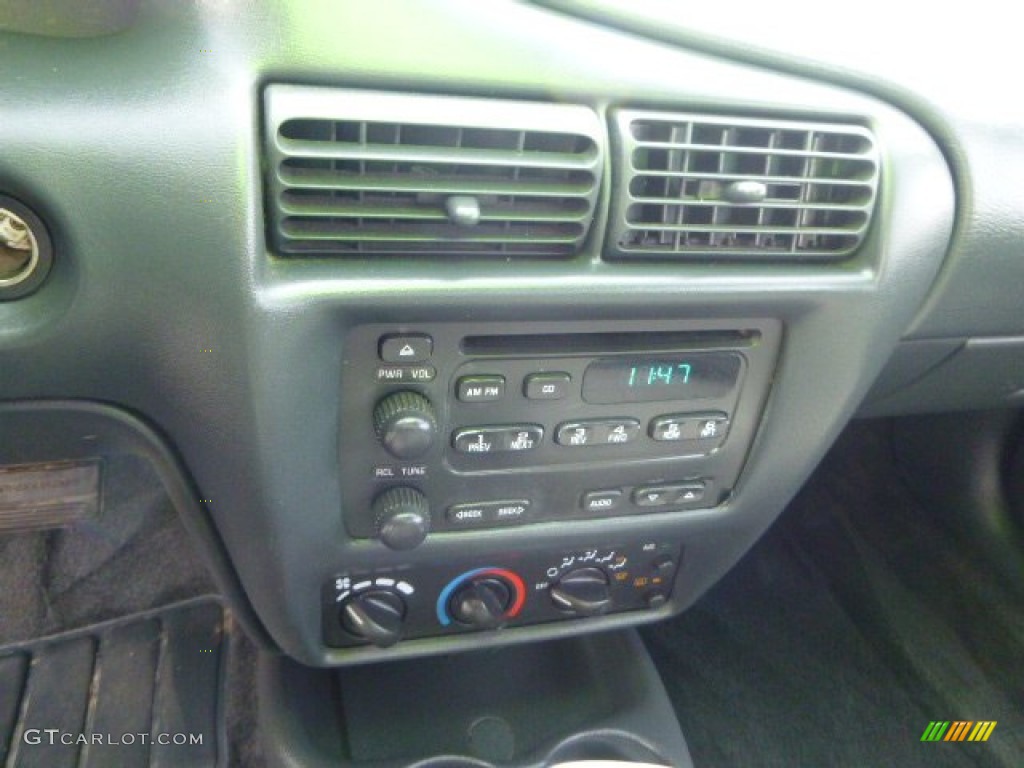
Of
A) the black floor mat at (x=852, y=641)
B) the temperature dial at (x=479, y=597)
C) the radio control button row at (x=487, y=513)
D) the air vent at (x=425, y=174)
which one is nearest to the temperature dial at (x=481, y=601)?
the temperature dial at (x=479, y=597)

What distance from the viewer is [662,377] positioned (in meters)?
0.94

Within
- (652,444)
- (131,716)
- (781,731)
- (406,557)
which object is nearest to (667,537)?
(652,444)

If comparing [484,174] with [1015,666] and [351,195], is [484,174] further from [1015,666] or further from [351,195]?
[1015,666]

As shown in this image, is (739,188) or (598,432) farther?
(598,432)

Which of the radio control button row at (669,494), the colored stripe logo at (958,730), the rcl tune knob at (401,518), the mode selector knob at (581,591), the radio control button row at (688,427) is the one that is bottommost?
the colored stripe logo at (958,730)

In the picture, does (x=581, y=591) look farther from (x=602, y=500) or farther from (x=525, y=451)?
(x=525, y=451)

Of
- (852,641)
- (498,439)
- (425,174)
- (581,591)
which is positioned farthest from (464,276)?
(852,641)

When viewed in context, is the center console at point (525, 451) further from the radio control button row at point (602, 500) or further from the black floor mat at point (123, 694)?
the black floor mat at point (123, 694)

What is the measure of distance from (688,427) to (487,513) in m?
0.23

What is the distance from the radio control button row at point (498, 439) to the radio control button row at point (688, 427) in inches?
5.2

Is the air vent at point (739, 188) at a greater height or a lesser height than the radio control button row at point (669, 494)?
greater

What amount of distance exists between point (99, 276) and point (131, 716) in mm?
851

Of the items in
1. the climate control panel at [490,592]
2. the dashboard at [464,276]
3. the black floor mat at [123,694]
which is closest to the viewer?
the dashboard at [464,276]

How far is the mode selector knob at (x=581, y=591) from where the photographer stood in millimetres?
1082
